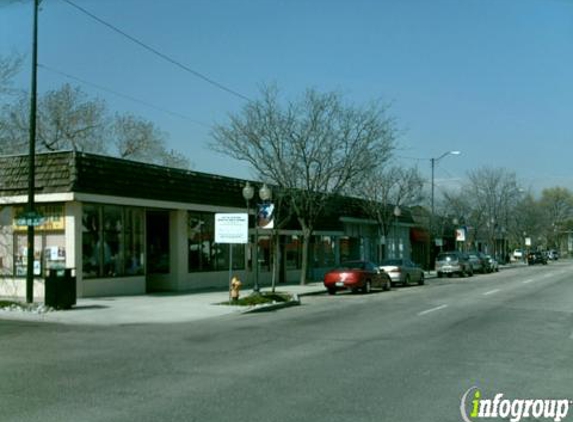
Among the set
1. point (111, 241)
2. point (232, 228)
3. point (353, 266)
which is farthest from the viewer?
point (353, 266)

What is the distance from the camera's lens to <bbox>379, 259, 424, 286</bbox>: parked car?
115 feet

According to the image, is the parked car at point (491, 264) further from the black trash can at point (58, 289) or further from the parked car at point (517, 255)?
the parked car at point (517, 255)

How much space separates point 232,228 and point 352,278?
6.51m

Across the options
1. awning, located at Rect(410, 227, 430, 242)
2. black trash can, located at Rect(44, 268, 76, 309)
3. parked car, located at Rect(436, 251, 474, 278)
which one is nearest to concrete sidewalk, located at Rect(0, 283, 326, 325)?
black trash can, located at Rect(44, 268, 76, 309)

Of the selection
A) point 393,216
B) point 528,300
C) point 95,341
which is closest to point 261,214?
point 528,300

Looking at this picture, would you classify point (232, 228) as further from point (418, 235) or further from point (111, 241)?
point (418, 235)

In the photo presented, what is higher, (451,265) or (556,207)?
(556,207)

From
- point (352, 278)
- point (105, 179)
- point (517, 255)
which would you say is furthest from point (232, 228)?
point (517, 255)

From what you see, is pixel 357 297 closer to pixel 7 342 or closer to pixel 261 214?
pixel 261 214

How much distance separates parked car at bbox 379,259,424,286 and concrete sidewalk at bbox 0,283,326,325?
Result: 458 inches

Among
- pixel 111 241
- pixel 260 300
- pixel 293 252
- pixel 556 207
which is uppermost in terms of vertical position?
pixel 556 207

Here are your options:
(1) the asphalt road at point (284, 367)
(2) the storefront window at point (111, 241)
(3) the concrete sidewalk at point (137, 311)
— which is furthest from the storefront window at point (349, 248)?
(1) the asphalt road at point (284, 367)

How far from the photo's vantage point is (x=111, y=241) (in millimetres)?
25312

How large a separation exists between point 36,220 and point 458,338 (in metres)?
12.2
